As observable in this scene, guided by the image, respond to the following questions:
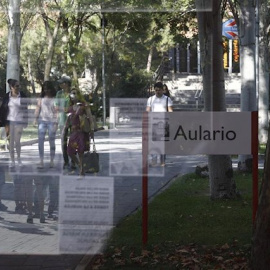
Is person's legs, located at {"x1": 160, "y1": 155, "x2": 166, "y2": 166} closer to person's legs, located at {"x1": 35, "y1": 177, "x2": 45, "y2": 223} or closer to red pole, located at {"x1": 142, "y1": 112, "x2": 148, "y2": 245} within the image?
red pole, located at {"x1": 142, "y1": 112, "x2": 148, "y2": 245}

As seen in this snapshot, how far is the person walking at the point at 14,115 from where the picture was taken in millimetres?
7828

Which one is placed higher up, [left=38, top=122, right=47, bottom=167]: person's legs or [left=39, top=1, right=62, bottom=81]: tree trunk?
[left=39, top=1, right=62, bottom=81]: tree trunk

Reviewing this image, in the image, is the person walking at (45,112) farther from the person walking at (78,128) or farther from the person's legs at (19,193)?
the person's legs at (19,193)

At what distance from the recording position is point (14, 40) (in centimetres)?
787

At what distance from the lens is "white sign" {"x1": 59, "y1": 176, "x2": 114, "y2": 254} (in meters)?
7.71

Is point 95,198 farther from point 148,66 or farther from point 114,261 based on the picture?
point 148,66

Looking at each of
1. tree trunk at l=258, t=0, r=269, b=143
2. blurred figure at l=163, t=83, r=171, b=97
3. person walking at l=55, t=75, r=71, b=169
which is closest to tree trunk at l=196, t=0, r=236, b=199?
blurred figure at l=163, t=83, r=171, b=97

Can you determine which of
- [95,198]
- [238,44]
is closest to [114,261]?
[95,198]

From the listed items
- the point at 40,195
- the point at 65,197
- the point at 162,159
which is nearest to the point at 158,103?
the point at 162,159

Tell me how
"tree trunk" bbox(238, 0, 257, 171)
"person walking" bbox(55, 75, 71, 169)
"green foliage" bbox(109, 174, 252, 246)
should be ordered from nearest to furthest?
"green foliage" bbox(109, 174, 252, 246) → "person walking" bbox(55, 75, 71, 169) → "tree trunk" bbox(238, 0, 257, 171)

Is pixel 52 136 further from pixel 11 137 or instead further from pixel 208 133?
pixel 208 133

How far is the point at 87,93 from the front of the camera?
26.5 feet

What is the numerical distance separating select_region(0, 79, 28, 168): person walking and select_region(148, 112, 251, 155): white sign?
1.61 meters

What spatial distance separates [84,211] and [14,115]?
4.26 feet
